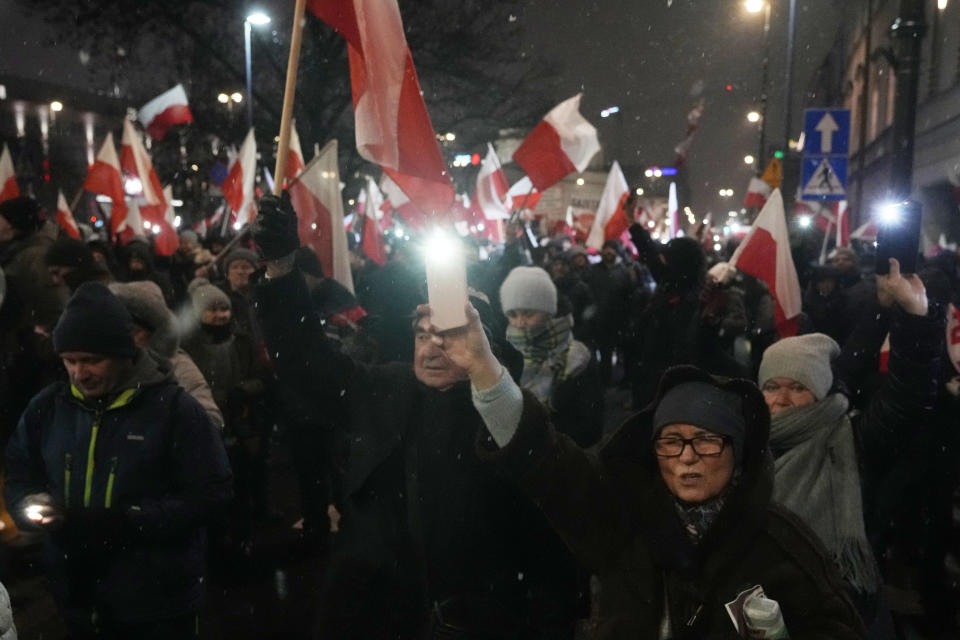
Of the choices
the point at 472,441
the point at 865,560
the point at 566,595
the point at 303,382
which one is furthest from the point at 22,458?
the point at 865,560

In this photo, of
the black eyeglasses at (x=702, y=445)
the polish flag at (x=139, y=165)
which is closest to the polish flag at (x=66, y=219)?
the polish flag at (x=139, y=165)

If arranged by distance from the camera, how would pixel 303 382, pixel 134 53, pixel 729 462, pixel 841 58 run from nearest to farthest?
pixel 729 462, pixel 303 382, pixel 134 53, pixel 841 58

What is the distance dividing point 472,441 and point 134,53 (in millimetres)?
20856

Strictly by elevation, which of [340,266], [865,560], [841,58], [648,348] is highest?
[841,58]

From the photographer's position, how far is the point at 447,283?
2174 mm

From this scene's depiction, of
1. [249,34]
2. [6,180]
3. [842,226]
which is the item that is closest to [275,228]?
[6,180]

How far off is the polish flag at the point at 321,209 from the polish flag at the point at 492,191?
646cm

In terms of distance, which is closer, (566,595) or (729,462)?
(729,462)

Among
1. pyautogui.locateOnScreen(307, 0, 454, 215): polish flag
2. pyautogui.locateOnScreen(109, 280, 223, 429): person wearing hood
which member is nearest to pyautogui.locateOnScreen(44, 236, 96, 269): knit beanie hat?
pyautogui.locateOnScreen(109, 280, 223, 429): person wearing hood

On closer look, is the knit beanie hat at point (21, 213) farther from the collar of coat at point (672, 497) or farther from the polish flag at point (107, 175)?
the collar of coat at point (672, 497)

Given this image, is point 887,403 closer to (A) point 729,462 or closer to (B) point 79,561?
(A) point 729,462

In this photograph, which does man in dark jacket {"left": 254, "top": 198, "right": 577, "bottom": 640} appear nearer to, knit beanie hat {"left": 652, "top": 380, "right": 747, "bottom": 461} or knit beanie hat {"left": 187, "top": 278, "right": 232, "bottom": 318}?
knit beanie hat {"left": 652, "top": 380, "right": 747, "bottom": 461}

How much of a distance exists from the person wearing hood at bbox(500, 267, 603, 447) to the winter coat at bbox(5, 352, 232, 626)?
5.75 feet

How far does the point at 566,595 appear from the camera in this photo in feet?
10.1
